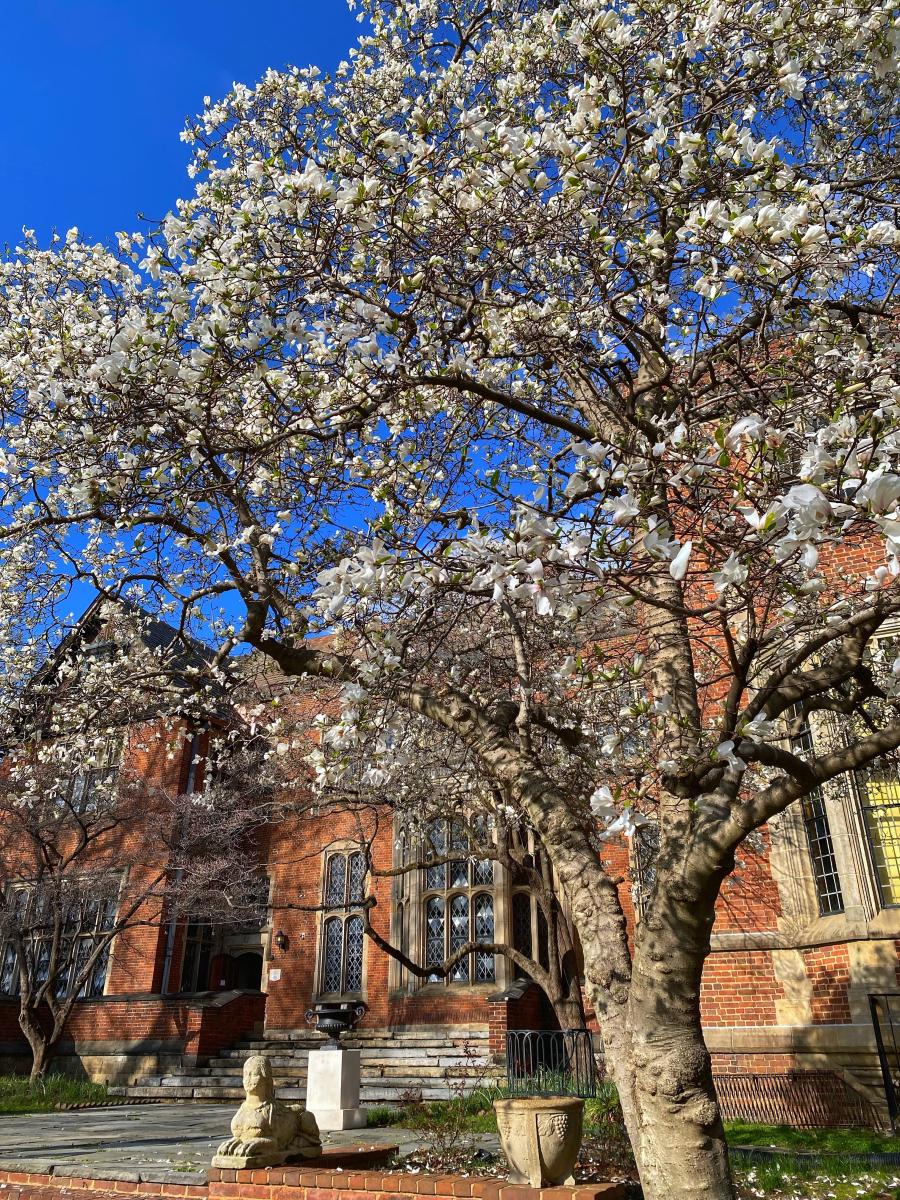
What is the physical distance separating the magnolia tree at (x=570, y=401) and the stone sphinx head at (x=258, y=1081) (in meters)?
2.37

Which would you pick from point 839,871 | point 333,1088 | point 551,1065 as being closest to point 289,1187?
point 333,1088

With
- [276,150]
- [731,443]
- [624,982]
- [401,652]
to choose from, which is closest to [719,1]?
[276,150]

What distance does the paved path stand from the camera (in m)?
7.00

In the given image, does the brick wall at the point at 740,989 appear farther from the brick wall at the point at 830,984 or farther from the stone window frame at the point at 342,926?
the stone window frame at the point at 342,926

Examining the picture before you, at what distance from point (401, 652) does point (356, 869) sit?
13.7 meters

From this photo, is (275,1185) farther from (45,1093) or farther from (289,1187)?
(45,1093)

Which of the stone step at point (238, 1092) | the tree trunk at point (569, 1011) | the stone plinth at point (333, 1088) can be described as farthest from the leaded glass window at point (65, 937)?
the tree trunk at point (569, 1011)

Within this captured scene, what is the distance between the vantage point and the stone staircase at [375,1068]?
11.9m

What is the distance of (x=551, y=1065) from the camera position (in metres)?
10.5

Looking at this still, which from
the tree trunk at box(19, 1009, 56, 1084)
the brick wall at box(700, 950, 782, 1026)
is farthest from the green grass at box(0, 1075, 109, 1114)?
the brick wall at box(700, 950, 782, 1026)

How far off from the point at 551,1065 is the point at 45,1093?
8727mm

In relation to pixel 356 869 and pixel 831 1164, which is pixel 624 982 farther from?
pixel 356 869

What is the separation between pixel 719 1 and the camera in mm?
4984

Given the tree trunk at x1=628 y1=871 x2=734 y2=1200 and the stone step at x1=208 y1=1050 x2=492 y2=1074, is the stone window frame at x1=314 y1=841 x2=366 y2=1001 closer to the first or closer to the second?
the stone step at x1=208 y1=1050 x2=492 y2=1074
